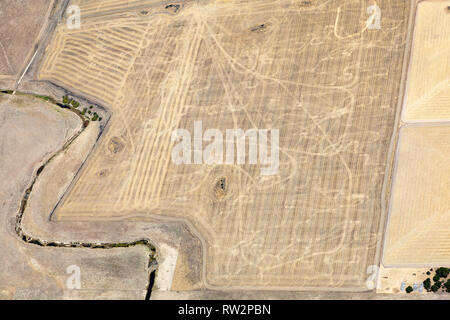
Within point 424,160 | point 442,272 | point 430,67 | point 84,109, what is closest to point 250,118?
point 424,160

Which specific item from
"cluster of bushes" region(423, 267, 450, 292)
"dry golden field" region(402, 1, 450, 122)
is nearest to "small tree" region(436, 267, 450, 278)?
"cluster of bushes" region(423, 267, 450, 292)

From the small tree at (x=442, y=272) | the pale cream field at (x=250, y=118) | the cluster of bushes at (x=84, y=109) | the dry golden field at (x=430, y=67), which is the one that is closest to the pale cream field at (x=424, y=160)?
the dry golden field at (x=430, y=67)

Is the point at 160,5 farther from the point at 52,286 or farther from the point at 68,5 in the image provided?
the point at 52,286

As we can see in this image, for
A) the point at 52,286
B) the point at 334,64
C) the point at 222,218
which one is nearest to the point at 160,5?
the point at 334,64

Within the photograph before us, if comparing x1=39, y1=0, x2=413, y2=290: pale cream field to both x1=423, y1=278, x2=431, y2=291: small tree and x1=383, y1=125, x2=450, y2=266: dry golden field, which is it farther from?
x1=423, y1=278, x2=431, y2=291: small tree

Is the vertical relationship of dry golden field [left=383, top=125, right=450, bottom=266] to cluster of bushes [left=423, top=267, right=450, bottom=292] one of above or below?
above

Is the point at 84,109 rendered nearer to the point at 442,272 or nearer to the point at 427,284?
the point at 427,284

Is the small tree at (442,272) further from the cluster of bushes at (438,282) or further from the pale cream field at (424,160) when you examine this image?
the pale cream field at (424,160)
